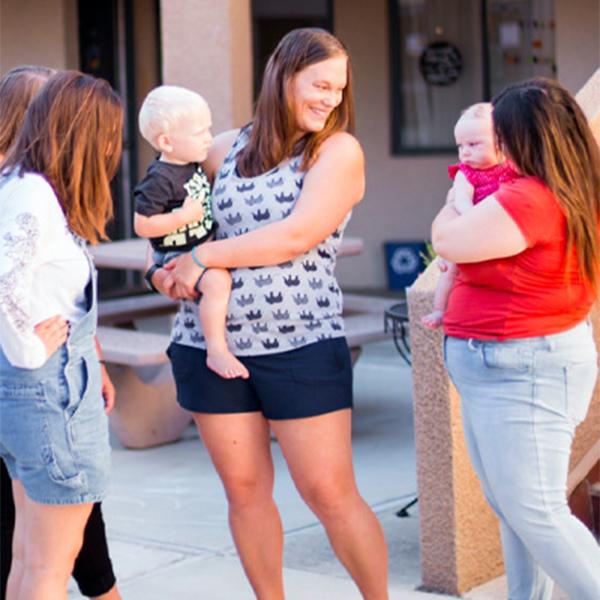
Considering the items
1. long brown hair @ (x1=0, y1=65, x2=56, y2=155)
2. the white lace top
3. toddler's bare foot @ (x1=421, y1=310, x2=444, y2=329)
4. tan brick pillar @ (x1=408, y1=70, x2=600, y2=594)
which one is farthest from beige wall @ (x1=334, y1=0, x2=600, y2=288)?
the white lace top

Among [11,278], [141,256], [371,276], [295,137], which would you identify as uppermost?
[295,137]

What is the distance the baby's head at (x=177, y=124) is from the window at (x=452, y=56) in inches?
339

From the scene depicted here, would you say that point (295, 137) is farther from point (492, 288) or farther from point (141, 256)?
point (141, 256)

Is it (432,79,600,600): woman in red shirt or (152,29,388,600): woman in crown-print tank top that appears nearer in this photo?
(432,79,600,600): woman in red shirt

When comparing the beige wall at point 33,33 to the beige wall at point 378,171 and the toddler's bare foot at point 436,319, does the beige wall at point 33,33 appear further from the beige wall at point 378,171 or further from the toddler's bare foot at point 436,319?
the toddler's bare foot at point 436,319

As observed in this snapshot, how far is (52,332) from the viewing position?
133 inches

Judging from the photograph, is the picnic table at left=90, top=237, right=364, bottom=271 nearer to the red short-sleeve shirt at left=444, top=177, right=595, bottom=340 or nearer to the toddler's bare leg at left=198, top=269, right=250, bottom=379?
the toddler's bare leg at left=198, top=269, right=250, bottom=379

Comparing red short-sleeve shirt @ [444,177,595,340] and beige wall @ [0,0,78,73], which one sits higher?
beige wall @ [0,0,78,73]

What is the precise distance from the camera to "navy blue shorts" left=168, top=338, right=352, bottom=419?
154 inches

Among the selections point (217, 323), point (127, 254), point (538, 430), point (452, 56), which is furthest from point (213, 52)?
point (538, 430)

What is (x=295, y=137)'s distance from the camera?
13.1 ft

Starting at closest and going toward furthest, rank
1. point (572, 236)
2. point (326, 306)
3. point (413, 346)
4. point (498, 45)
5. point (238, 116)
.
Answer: point (572, 236), point (326, 306), point (413, 346), point (238, 116), point (498, 45)

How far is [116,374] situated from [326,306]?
3569 millimetres

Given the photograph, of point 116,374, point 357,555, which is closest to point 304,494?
point 357,555
